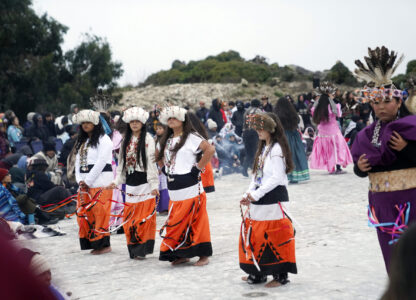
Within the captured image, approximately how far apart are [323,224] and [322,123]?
18.1 ft

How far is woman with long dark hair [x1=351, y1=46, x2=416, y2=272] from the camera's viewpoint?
4129 millimetres

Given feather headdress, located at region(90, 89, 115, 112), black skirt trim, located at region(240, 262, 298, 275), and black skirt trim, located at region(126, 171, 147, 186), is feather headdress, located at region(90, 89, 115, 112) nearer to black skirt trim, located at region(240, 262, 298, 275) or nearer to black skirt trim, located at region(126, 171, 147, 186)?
black skirt trim, located at region(126, 171, 147, 186)

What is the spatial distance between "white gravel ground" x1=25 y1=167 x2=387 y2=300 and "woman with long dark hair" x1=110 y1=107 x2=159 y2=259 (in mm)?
260

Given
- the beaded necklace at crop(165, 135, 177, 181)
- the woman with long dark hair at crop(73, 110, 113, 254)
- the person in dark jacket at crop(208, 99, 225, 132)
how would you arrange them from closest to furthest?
1. the beaded necklace at crop(165, 135, 177, 181)
2. the woman with long dark hair at crop(73, 110, 113, 254)
3. the person in dark jacket at crop(208, 99, 225, 132)

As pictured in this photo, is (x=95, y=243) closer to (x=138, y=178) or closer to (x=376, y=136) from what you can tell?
(x=138, y=178)

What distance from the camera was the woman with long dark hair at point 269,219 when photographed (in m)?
5.52

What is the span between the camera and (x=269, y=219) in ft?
18.3

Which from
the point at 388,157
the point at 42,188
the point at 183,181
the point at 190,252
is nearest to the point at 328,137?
the point at 42,188

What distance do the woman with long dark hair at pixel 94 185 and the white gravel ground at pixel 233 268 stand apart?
0.26 m

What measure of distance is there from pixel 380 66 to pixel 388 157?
81cm

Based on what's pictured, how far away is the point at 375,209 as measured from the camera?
172 inches

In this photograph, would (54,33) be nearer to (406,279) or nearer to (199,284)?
(199,284)

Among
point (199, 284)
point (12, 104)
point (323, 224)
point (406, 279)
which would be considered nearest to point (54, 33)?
point (12, 104)

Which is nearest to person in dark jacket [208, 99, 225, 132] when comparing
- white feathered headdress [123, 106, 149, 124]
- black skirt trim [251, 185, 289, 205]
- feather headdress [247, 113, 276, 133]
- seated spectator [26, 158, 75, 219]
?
seated spectator [26, 158, 75, 219]
